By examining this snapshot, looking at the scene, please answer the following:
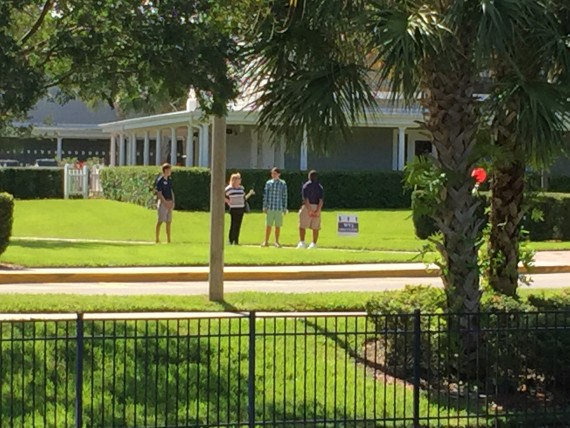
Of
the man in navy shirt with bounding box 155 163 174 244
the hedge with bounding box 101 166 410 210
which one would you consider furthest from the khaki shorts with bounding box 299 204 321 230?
the hedge with bounding box 101 166 410 210

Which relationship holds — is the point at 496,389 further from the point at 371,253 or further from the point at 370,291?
the point at 371,253

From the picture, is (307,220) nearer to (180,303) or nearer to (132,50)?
(180,303)

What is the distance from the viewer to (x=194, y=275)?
54.5ft

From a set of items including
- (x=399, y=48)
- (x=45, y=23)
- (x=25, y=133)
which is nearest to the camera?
(x=399, y=48)

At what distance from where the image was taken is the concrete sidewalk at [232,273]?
52.9ft

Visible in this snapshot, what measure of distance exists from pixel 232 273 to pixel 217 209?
3.73 m

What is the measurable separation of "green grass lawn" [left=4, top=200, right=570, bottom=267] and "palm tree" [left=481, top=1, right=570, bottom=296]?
1994 millimetres

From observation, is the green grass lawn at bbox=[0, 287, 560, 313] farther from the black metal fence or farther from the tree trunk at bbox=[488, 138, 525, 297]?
the black metal fence

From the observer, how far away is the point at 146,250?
19.6 m

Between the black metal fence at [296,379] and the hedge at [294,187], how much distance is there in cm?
2196

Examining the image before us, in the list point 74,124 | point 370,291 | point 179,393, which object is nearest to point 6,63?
point 179,393

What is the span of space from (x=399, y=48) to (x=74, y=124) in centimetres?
5153

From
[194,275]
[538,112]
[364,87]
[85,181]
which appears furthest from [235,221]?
[85,181]

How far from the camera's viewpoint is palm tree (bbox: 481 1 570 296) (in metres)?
8.60
